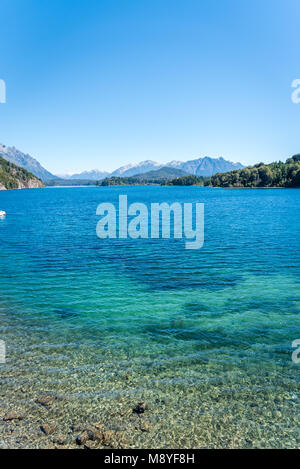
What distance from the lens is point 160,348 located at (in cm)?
1719

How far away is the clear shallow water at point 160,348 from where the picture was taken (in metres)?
11.8

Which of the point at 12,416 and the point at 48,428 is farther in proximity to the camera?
the point at 12,416

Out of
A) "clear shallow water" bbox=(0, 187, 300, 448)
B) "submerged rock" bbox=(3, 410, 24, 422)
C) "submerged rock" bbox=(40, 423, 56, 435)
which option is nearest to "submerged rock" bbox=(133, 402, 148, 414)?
"clear shallow water" bbox=(0, 187, 300, 448)

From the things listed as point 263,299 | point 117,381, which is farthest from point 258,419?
point 263,299

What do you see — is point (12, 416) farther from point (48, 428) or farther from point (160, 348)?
point (160, 348)

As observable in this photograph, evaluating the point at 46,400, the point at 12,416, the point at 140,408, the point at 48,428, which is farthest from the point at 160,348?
the point at 12,416

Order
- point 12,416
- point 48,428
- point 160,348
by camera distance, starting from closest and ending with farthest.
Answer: point 48,428
point 12,416
point 160,348

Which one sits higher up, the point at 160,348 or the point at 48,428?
the point at 160,348

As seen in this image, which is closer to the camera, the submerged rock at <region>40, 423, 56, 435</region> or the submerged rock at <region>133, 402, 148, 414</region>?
the submerged rock at <region>40, 423, 56, 435</region>

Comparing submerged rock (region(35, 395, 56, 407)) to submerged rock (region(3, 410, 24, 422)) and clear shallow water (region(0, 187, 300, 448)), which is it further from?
submerged rock (region(3, 410, 24, 422))

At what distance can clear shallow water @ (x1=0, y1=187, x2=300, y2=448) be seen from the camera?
1177 cm

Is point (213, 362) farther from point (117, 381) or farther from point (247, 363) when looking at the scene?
point (117, 381)

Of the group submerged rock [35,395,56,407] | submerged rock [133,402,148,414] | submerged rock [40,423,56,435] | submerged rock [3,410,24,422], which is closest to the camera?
submerged rock [40,423,56,435]
